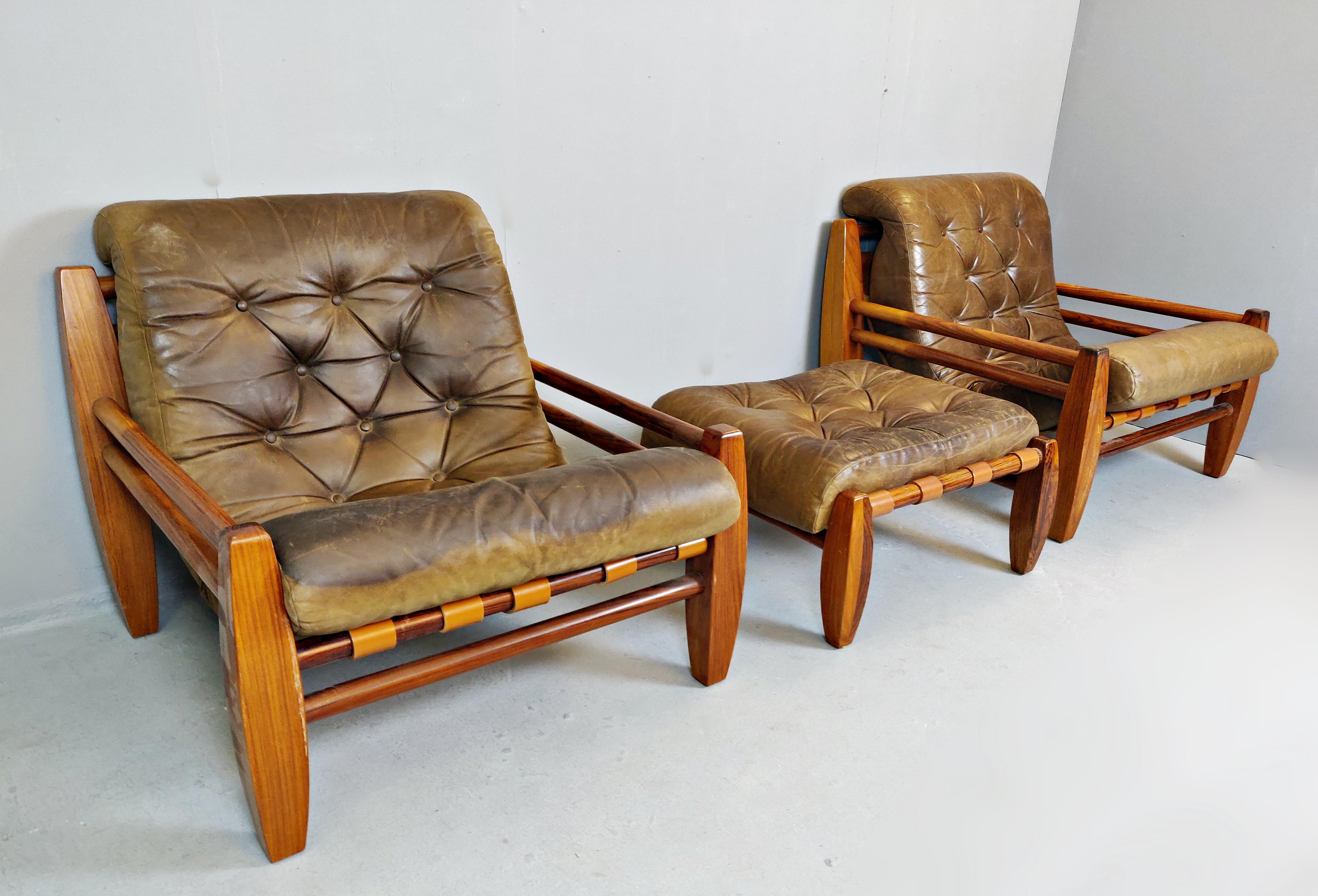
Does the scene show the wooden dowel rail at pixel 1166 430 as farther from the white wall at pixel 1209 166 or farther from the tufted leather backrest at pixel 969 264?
the white wall at pixel 1209 166

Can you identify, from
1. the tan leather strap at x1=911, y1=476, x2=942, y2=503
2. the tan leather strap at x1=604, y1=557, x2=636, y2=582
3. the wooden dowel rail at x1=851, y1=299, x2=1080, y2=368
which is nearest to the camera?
the tan leather strap at x1=604, y1=557, x2=636, y2=582

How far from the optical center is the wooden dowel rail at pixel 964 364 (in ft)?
7.55

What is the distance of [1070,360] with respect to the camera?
221cm

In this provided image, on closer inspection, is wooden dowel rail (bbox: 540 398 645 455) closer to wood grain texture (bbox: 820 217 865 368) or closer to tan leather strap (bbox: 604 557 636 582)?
tan leather strap (bbox: 604 557 636 582)

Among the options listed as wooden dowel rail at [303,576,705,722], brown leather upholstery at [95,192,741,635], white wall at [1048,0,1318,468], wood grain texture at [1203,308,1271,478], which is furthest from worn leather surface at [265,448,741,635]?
white wall at [1048,0,1318,468]

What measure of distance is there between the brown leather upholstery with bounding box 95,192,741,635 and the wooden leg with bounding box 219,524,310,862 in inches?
1.5

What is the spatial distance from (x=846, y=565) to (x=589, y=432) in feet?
1.80

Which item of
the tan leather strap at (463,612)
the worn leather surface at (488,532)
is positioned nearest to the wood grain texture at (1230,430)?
the worn leather surface at (488,532)

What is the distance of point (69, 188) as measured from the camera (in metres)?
1.62

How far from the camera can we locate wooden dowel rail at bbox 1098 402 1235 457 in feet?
8.16

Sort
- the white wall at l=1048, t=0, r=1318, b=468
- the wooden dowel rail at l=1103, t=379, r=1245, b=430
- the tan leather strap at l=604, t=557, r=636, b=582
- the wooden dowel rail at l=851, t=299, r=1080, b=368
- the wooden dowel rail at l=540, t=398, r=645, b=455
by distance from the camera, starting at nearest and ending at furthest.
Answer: the tan leather strap at l=604, t=557, r=636, b=582 < the wooden dowel rail at l=540, t=398, r=645, b=455 < the wooden dowel rail at l=851, t=299, r=1080, b=368 < the wooden dowel rail at l=1103, t=379, r=1245, b=430 < the white wall at l=1048, t=0, r=1318, b=468

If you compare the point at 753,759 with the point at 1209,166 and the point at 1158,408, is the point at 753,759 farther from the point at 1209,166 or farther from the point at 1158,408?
the point at 1209,166

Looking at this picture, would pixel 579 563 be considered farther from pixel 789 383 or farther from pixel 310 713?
pixel 789 383

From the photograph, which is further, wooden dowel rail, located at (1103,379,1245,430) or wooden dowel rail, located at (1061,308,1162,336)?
wooden dowel rail, located at (1061,308,1162,336)
